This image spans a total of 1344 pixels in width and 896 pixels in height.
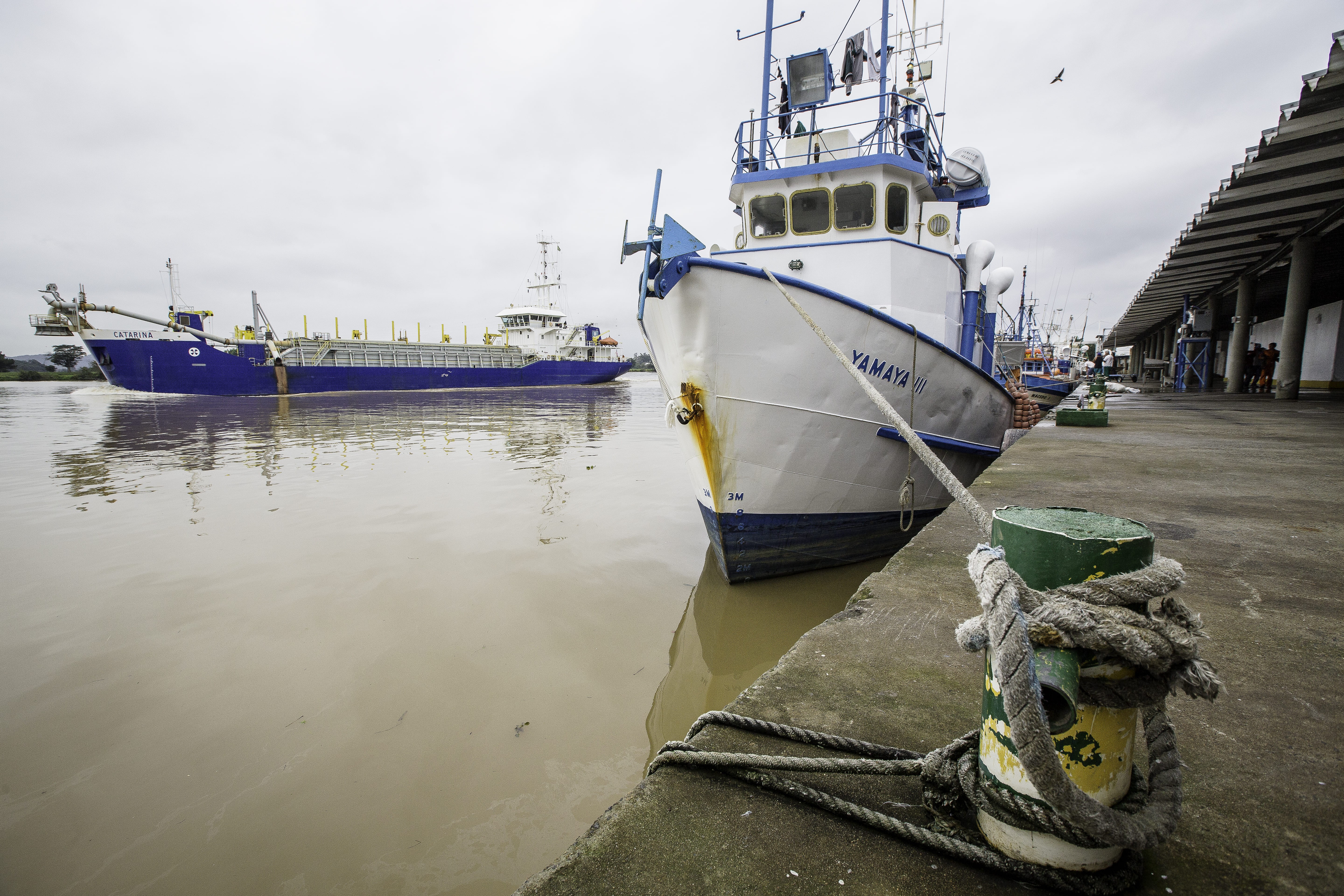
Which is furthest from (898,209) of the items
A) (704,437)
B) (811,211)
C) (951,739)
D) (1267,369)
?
(1267,369)

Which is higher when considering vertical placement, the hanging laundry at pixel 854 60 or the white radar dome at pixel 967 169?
the hanging laundry at pixel 854 60

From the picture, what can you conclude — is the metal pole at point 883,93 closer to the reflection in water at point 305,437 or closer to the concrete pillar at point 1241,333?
the reflection in water at point 305,437

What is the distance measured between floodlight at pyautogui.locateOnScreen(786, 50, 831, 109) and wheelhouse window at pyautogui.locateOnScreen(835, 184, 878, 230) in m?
1.46

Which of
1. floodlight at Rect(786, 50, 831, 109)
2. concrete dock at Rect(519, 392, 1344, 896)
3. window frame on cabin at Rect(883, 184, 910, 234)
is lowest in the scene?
concrete dock at Rect(519, 392, 1344, 896)

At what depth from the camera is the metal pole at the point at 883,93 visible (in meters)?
6.11

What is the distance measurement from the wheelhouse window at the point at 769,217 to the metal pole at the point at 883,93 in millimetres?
1150

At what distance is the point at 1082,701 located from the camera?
36.6 inches

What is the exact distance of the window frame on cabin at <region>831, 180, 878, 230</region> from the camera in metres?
6.07

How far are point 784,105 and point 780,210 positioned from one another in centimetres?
183

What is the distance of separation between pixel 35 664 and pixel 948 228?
27.1 ft

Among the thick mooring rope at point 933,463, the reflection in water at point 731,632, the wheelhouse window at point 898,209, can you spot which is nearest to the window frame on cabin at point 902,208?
the wheelhouse window at point 898,209

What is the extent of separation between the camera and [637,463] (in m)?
10.6

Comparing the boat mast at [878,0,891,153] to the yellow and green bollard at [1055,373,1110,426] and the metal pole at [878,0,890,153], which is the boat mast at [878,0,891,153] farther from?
the yellow and green bollard at [1055,373,1110,426]

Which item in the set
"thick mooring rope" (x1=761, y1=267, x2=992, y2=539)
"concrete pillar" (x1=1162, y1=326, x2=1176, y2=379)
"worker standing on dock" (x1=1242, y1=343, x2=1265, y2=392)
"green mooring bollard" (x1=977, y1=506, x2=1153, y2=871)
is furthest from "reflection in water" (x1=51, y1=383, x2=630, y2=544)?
"concrete pillar" (x1=1162, y1=326, x2=1176, y2=379)
